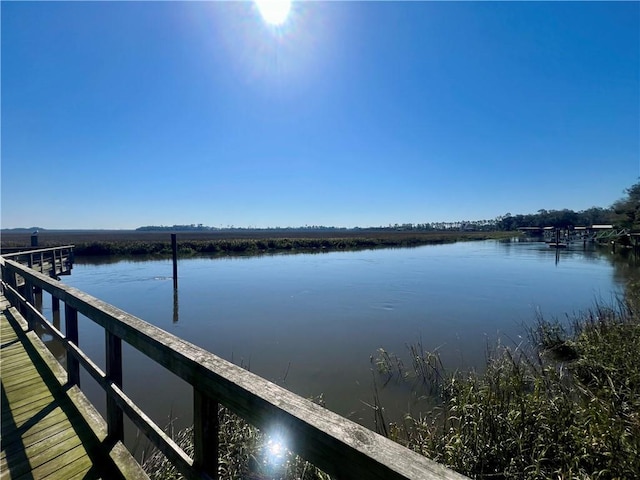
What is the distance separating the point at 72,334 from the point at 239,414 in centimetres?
276

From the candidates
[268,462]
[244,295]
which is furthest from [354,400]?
[244,295]

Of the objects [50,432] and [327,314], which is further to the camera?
[327,314]

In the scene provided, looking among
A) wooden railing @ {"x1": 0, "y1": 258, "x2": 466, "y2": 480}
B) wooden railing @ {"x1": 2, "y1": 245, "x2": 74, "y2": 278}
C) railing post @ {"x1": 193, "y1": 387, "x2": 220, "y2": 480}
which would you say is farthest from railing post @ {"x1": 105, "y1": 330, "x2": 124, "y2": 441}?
wooden railing @ {"x1": 2, "y1": 245, "x2": 74, "y2": 278}

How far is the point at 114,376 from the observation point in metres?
2.30

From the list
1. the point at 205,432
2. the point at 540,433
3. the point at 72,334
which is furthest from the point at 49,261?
the point at 540,433

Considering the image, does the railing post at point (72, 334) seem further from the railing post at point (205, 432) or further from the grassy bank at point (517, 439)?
the railing post at point (205, 432)

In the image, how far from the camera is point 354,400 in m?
5.17

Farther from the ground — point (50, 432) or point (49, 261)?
point (49, 261)

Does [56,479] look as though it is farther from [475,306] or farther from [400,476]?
[475,306]

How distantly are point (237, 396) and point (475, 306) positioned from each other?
36.3ft

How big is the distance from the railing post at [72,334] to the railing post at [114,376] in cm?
98

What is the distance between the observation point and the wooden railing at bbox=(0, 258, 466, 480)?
2.62 ft

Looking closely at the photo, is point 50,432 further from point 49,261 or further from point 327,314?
point 49,261

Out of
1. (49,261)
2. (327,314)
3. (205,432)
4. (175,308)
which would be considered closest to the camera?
(205,432)
